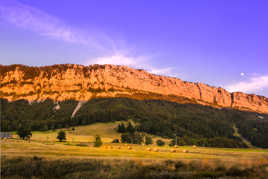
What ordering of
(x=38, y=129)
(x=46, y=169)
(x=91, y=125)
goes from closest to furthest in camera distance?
(x=46, y=169) < (x=38, y=129) < (x=91, y=125)

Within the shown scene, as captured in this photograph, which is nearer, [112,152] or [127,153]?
[127,153]

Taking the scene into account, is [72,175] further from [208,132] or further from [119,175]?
[208,132]

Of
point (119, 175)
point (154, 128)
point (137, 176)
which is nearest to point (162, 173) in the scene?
point (137, 176)

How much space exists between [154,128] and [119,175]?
137m

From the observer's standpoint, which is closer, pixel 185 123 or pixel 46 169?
pixel 46 169

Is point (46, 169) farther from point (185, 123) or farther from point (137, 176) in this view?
point (185, 123)

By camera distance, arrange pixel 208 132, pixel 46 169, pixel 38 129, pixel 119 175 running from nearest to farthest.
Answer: pixel 119 175 → pixel 46 169 → pixel 38 129 → pixel 208 132

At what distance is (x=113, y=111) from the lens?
190 metres

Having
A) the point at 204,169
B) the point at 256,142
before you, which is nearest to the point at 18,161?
the point at 204,169

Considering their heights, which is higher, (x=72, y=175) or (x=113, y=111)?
(x=113, y=111)

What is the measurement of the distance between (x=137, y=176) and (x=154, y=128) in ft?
448

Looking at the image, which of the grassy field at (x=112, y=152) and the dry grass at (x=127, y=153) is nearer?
the dry grass at (x=127, y=153)

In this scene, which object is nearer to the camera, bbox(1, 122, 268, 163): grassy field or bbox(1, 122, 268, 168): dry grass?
bbox(1, 122, 268, 168): dry grass

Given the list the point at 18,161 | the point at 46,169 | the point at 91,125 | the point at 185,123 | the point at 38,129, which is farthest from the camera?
the point at 185,123
